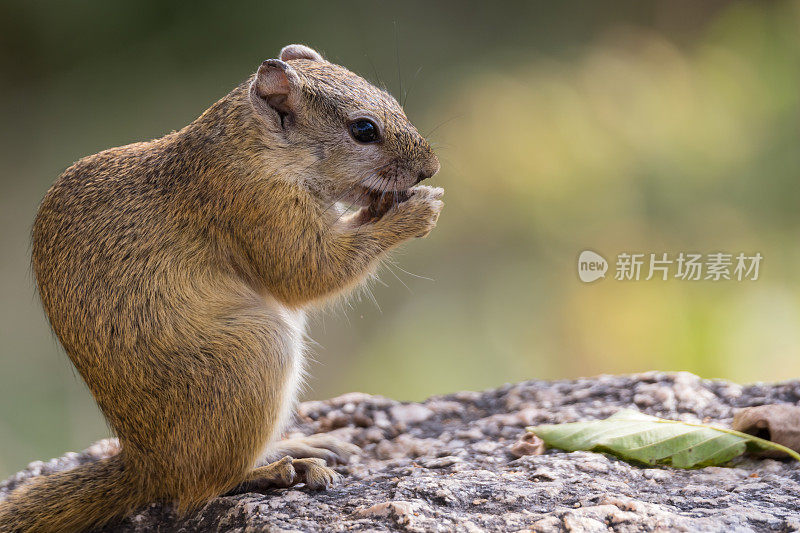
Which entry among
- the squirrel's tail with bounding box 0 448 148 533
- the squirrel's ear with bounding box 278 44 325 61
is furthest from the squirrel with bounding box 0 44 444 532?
the squirrel's ear with bounding box 278 44 325 61

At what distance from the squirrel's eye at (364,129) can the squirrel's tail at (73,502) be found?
1464mm

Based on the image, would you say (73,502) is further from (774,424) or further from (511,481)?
(774,424)

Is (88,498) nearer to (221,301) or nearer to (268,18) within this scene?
(221,301)

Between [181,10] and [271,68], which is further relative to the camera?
[181,10]

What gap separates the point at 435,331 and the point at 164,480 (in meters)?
3.19

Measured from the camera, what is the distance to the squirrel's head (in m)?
3.21

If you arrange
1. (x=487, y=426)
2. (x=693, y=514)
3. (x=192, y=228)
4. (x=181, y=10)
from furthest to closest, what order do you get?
(x=181, y=10) < (x=487, y=426) < (x=192, y=228) < (x=693, y=514)

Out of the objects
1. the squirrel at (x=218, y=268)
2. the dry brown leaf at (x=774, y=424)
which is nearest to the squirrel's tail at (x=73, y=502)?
the squirrel at (x=218, y=268)

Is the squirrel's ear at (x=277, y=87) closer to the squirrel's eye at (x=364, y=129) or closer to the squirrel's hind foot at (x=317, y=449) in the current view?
the squirrel's eye at (x=364, y=129)

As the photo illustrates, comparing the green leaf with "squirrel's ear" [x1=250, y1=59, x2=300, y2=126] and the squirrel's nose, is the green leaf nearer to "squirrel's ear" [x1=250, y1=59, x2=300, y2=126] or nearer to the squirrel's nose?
the squirrel's nose

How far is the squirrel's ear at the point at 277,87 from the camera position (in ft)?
10.3

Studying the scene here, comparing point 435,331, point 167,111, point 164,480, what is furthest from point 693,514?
point 167,111

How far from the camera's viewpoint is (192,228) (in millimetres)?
3070

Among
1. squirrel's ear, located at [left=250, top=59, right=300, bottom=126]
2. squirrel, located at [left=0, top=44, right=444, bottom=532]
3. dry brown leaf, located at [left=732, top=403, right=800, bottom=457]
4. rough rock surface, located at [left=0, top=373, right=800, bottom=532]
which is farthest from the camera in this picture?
squirrel's ear, located at [left=250, top=59, right=300, bottom=126]
